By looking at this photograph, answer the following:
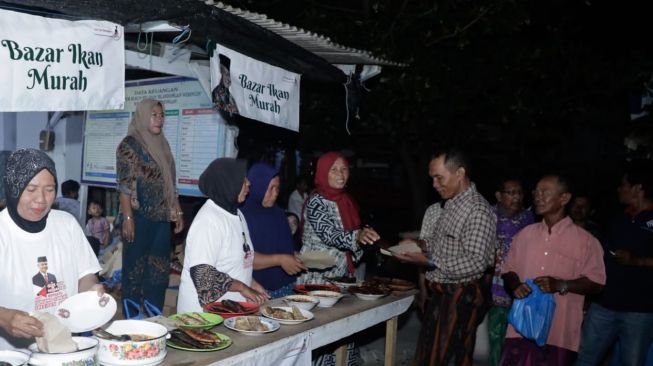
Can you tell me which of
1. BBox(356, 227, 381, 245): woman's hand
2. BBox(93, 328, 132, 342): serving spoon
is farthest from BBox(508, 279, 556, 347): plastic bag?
BBox(93, 328, 132, 342): serving spoon

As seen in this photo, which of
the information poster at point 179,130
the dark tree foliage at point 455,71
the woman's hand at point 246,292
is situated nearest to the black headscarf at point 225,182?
the woman's hand at point 246,292

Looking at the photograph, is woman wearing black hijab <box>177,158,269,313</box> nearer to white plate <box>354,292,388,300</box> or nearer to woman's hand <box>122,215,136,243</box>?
white plate <box>354,292,388,300</box>

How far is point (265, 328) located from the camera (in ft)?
10.2

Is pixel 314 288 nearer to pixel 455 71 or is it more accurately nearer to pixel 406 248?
pixel 406 248

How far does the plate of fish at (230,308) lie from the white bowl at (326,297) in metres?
0.57

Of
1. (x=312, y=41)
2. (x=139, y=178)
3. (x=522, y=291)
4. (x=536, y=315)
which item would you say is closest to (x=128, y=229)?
(x=139, y=178)

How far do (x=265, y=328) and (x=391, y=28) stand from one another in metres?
5.11

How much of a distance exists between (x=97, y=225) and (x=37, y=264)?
4282 millimetres

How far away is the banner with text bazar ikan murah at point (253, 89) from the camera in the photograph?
14.2ft

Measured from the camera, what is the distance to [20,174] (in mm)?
2658

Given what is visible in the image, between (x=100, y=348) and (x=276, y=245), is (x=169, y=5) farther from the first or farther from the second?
(x=100, y=348)

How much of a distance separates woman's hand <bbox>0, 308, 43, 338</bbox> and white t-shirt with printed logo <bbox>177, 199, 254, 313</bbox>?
1058 millimetres

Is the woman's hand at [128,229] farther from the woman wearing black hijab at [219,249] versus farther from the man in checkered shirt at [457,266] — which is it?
the man in checkered shirt at [457,266]

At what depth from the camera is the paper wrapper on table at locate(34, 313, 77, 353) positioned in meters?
2.12
